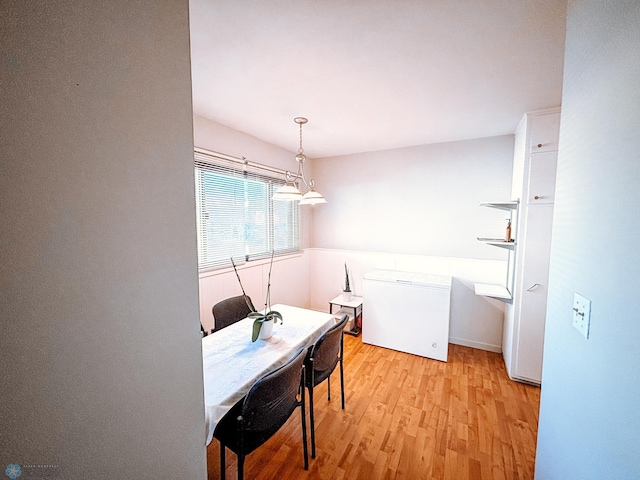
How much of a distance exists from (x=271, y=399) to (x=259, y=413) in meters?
0.08

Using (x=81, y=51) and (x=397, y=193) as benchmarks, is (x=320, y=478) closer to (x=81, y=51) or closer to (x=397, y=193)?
(x=81, y=51)

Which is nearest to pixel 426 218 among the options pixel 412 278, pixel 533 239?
pixel 412 278

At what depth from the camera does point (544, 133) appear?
210 centimetres

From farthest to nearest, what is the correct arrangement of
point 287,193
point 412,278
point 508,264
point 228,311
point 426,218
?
1. point 426,218
2. point 412,278
3. point 508,264
4. point 228,311
5. point 287,193

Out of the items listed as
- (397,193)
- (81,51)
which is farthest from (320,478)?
(397,193)

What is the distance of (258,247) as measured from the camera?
3074 millimetres

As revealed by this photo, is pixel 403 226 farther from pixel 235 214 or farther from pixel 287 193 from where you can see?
pixel 235 214

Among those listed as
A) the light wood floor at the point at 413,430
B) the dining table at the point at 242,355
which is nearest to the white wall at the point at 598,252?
the light wood floor at the point at 413,430

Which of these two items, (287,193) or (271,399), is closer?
(271,399)

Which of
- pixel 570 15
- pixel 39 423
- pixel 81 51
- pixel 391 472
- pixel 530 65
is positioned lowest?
pixel 391 472

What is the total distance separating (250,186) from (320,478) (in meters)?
2.62

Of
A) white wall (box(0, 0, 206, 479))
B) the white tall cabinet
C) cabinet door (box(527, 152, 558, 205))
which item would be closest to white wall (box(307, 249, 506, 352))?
the white tall cabinet

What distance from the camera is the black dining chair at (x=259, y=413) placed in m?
1.14

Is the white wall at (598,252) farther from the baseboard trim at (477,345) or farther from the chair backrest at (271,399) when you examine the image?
the baseboard trim at (477,345)
